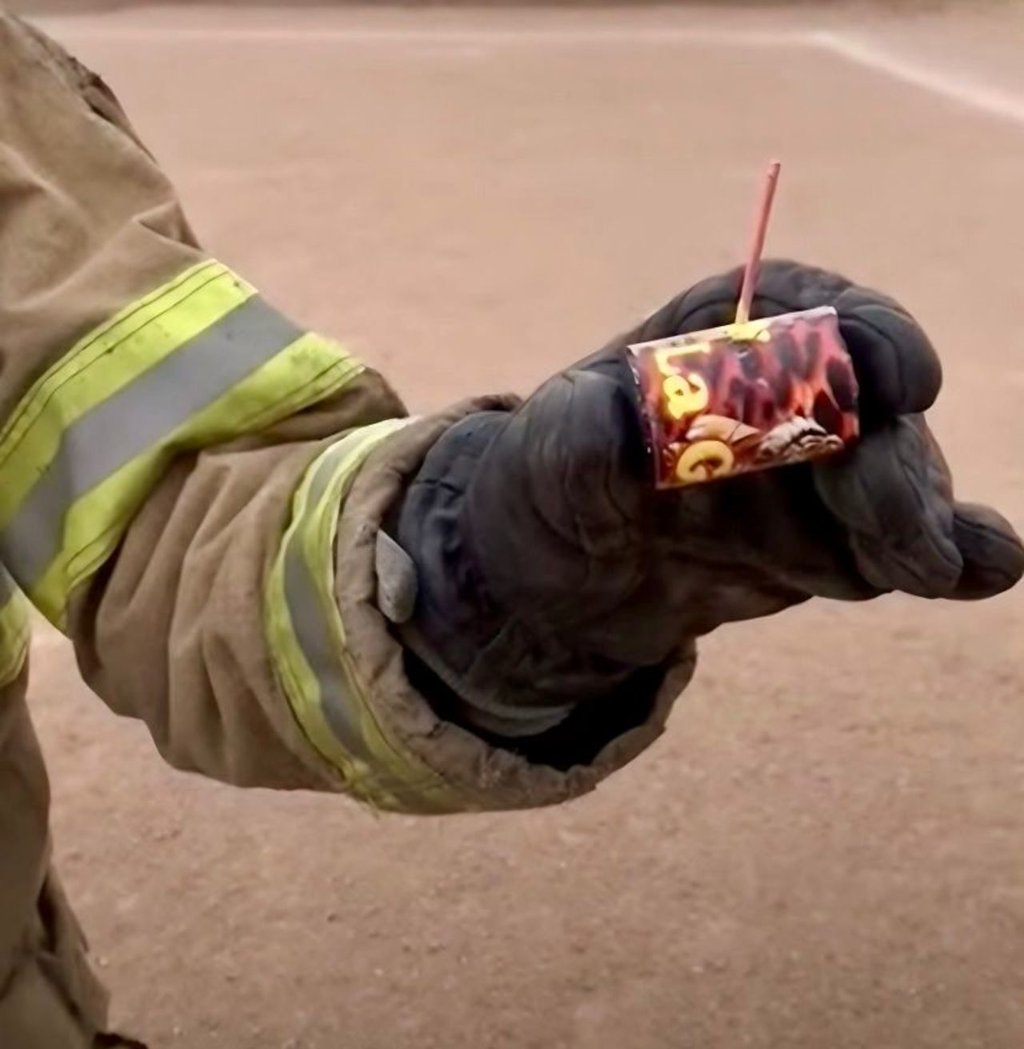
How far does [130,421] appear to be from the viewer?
430mm

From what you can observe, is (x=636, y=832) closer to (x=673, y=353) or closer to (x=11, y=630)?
(x=11, y=630)

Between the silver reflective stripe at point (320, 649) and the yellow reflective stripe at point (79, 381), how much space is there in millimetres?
64

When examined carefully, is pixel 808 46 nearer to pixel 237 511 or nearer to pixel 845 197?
pixel 845 197

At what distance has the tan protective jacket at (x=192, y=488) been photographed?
1.29 ft

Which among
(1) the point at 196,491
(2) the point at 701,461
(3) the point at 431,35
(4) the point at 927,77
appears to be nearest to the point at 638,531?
(2) the point at 701,461

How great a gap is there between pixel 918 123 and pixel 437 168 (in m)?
0.45

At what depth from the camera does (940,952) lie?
64cm

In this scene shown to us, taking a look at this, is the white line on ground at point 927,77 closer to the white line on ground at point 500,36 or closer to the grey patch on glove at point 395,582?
the white line on ground at point 500,36

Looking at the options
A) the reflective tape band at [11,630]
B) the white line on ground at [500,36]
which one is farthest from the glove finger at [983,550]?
the white line on ground at [500,36]

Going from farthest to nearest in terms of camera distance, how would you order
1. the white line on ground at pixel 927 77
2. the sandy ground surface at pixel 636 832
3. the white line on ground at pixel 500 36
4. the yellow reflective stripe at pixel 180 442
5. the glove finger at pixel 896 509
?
1. the white line on ground at pixel 500 36
2. the white line on ground at pixel 927 77
3. the sandy ground surface at pixel 636 832
4. the yellow reflective stripe at pixel 180 442
5. the glove finger at pixel 896 509

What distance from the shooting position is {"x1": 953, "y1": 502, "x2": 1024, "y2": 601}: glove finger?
34 centimetres

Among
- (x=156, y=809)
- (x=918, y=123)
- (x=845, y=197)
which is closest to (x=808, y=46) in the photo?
(x=918, y=123)

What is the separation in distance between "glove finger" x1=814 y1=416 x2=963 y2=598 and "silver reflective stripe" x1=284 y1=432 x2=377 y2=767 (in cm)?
12

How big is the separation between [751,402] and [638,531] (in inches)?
1.3
